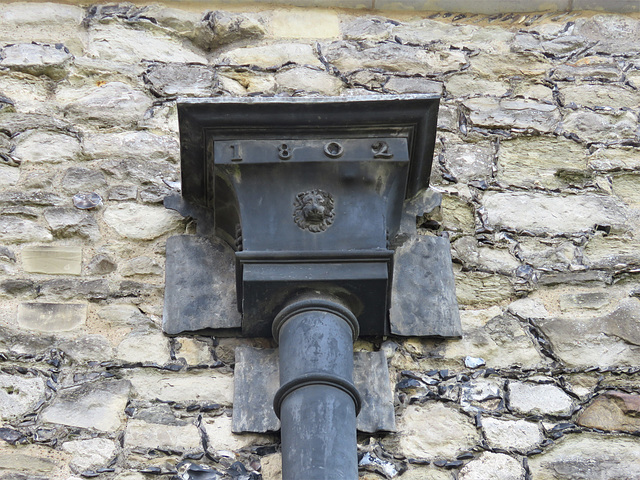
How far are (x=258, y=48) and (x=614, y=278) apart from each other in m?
1.65

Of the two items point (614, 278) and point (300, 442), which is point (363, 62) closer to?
point (614, 278)

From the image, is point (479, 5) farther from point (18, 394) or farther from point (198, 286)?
point (18, 394)

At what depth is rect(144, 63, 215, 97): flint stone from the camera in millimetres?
3850

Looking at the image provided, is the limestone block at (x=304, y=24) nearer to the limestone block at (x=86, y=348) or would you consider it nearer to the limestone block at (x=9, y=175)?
the limestone block at (x=9, y=175)

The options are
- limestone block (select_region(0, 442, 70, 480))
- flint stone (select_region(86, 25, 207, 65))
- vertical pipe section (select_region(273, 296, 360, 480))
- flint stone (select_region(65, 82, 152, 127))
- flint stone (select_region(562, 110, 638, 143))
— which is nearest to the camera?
vertical pipe section (select_region(273, 296, 360, 480))

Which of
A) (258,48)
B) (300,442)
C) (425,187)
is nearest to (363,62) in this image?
(258,48)

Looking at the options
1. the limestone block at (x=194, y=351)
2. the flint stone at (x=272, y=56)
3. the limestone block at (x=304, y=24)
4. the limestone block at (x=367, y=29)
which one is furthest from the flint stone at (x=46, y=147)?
the limestone block at (x=367, y=29)

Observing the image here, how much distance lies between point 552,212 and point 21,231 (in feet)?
5.62

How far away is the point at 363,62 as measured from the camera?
4.08m

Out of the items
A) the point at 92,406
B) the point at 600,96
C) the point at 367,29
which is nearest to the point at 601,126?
the point at 600,96

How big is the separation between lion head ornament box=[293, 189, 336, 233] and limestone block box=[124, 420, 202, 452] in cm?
65

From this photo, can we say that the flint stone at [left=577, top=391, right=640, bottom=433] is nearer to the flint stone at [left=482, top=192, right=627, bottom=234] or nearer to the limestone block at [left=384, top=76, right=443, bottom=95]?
the flint stone at [left=482, top=192, right=627, bottom=234]

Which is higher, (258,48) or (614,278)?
(258,48)

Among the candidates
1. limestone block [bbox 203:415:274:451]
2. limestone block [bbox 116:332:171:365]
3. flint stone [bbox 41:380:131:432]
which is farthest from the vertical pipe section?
flint stone [bbox 41:380:131:432]
